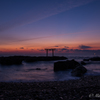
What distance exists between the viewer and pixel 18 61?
148 feet

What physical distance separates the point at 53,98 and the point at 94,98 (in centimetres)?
198

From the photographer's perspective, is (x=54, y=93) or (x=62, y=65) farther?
(x=62, y=65)

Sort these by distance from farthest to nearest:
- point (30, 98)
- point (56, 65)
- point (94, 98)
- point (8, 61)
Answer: point (8, 61)
point (56, 65)
point (30, 98)
point (94, 98)

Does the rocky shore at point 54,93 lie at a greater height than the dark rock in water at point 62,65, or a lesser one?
greater

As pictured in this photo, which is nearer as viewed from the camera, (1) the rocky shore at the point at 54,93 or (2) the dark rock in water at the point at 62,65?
(1) the rocky shore at the point at 54,93

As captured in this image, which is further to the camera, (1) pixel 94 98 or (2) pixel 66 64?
(2) pixel 66 64

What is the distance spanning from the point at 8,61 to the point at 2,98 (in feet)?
133

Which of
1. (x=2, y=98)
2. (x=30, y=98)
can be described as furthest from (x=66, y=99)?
(x=2, y=98)

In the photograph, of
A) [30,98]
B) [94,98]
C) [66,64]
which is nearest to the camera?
[94,98]

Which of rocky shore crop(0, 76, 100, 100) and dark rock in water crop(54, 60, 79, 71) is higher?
rocky shore crop(0, 76, 100, 100)

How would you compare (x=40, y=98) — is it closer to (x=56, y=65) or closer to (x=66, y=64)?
(x=56, y=65)

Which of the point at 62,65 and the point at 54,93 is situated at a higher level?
the point at 54,93

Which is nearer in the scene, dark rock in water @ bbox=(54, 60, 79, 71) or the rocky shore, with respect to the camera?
the rocky shore

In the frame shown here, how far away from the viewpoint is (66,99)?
210 inches
